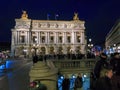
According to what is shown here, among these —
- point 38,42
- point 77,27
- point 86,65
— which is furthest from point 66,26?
point 86,65

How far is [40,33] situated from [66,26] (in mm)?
15654

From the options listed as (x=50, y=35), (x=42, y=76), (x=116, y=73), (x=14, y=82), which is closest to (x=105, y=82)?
(x=116, y=73)

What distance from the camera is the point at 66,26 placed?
17688 cm

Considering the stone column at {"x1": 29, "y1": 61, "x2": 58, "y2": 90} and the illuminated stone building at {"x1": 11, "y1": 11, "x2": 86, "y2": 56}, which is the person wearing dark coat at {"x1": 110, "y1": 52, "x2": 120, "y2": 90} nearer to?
the stone column at {"x1": 29, "y1": 61, "x2": 58, "y2": 90}

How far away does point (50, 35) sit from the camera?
174250mm

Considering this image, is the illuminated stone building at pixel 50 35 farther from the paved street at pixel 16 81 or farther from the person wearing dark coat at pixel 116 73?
the person wearing dark coat at pixel 116 73

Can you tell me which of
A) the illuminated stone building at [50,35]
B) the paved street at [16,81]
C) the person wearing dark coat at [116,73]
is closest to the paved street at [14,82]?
the paved street at [16,81]

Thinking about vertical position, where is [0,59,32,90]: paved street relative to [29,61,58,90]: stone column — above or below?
below

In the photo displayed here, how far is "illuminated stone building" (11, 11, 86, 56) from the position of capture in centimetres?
16638

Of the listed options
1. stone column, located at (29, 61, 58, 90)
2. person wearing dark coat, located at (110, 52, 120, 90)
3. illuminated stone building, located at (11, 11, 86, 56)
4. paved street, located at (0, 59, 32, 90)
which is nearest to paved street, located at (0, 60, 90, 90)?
paved street, located at (0, 59, 32, 90)

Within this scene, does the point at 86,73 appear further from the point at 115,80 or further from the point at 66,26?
the point at 66,26

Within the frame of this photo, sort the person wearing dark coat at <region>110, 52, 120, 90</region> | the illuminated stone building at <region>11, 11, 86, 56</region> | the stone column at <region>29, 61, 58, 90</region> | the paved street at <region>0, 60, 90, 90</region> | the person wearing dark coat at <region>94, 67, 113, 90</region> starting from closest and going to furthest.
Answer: the person wearing dark coat at <region>94, 67, 113, 90</region> < the person wearing dark coat at <region>110, 52, 120, 90</region> < the stone column at <region>29, 61, 58, 90</region> < the paved street at <region>0, 60, 90, 90</region> < the illuminated stone building at <region>11, 11, 86, 56</region>

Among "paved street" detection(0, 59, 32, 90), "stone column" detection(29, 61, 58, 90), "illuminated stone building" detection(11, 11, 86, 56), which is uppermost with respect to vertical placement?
"illuminated stone building" detection(11, 11, 86, 56)

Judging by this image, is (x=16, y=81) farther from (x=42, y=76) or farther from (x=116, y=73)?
(x=116, y=73)
